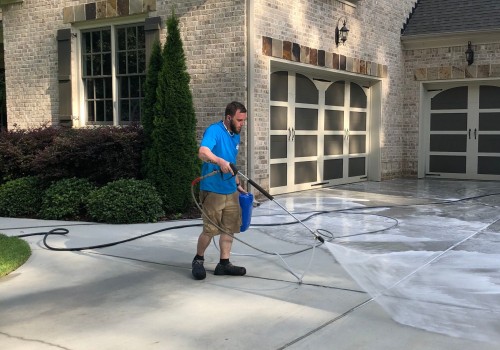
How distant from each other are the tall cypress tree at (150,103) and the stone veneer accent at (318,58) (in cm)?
203

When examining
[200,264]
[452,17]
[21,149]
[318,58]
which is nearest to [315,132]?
[318,58]

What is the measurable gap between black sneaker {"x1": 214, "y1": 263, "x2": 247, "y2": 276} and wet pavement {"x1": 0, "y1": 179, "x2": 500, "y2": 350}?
73 mm

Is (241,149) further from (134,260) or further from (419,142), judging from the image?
(419,142)

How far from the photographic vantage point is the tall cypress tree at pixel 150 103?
31.5 feet

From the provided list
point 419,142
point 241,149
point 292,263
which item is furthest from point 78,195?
point 419,142

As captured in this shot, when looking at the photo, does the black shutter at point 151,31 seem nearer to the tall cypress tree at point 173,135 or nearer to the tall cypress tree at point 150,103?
the tall cypress tree at point 150,103

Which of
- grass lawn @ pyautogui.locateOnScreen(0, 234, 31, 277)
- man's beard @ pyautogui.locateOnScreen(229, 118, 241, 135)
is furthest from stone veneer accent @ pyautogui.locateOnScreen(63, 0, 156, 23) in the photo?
man's beard @ pyautogui.locateOnScreen(229, 118, 241, 135)

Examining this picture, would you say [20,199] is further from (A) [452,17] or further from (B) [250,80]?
(A) [452,17]

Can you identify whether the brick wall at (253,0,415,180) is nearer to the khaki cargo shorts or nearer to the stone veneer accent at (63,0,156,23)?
the stone veneer accent at (63,0,156,23)

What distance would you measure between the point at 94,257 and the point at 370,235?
11.8 ft

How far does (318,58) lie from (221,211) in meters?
7.32

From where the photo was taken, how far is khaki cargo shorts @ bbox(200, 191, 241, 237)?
5.56m

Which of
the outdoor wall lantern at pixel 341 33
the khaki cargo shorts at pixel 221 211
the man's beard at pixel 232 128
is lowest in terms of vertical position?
the khaki cargo shorts at pixel 221 211

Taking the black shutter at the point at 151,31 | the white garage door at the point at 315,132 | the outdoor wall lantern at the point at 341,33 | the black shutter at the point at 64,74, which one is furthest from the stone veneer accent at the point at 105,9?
the outdoor wall lantern at the point at 341,33
